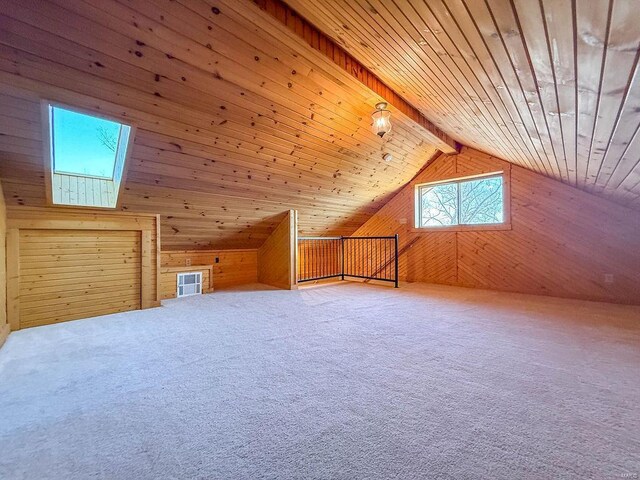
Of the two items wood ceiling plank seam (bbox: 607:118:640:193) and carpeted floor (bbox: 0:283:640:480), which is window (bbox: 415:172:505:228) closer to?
wood ceiling plank seam (bbox: 607:118:640:193)

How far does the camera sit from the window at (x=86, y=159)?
286cm

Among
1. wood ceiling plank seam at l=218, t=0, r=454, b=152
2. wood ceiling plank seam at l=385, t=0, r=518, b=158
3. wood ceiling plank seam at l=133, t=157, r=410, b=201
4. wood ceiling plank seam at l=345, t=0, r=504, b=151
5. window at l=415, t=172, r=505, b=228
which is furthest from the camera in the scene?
window at l=415, t=172, r=505, b=228

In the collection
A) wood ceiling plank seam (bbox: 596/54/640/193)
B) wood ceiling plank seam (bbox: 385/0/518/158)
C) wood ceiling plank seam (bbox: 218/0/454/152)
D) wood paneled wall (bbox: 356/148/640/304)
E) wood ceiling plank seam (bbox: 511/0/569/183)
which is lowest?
wood paneled wall (bbox: 356/148/640/304)

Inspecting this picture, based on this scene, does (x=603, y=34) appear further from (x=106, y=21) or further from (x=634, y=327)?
(x=634, y=327)

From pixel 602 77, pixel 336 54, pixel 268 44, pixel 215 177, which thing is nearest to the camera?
pixel 602 77

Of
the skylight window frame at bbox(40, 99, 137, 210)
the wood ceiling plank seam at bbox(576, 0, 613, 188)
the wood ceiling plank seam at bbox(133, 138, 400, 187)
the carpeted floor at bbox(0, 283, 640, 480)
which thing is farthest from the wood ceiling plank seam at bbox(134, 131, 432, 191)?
the wood ceiling plank seam at bbox(576, 0, 613, 188)

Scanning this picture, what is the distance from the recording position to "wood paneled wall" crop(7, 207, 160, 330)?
120 inches

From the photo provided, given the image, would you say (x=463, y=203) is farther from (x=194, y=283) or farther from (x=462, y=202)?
(x=194, y=283)

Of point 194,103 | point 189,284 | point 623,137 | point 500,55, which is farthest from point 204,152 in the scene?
point 623,137

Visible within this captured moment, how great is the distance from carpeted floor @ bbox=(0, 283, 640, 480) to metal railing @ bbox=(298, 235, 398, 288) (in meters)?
3.43

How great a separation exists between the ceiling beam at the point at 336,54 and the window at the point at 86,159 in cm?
177

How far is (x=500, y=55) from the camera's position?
1559 mm

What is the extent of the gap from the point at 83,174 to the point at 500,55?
4.33m

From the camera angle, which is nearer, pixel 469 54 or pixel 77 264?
pixel 469 54
